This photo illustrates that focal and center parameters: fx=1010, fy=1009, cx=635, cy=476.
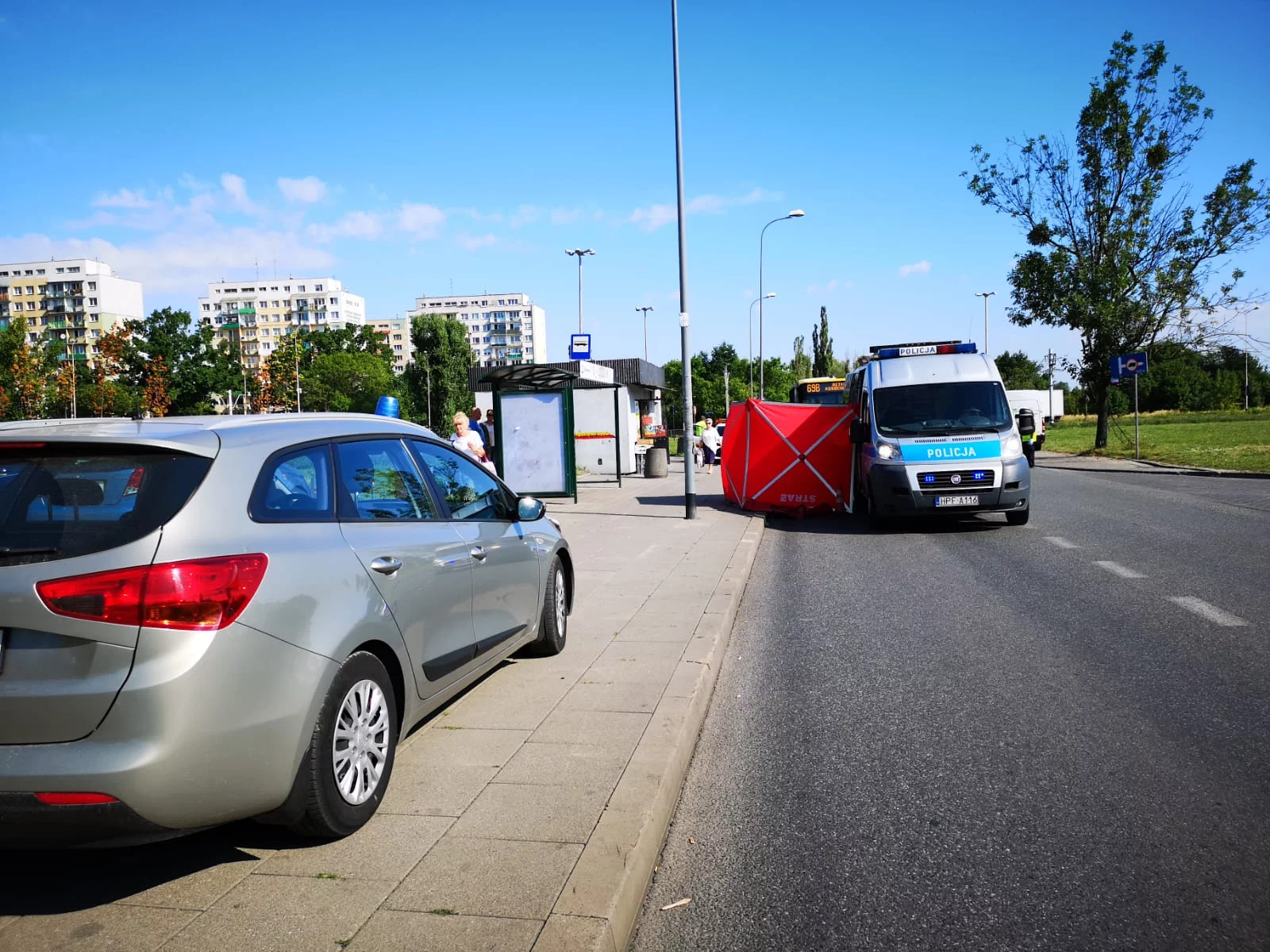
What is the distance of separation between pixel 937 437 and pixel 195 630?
11920 mm

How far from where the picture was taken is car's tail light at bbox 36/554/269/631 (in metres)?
2.97

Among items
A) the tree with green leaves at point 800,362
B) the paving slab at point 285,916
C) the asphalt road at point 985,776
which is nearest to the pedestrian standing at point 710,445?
the asphalt road at point 985,776

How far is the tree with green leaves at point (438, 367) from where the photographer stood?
9569 centimetres

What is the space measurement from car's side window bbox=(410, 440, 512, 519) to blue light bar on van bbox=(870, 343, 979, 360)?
10655 millimetres

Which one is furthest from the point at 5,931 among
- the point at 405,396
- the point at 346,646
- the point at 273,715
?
the point at 405,396

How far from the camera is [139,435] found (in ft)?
11.0

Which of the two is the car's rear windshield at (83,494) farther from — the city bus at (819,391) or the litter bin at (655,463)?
the city bus at (819,391)

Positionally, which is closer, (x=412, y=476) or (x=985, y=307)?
(x=412, y=476)

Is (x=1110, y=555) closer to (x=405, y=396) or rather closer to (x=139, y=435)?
(x=139, y=435)

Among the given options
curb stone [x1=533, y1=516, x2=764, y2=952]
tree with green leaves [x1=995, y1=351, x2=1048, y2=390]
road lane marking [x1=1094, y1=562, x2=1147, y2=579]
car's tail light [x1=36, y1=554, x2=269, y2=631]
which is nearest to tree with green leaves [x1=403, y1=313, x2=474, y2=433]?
tree with green leaves [x1=995, y1=351, x2=1048, y2=390]

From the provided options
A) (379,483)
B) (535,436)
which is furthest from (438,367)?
(379,483)

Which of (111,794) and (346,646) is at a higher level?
(346,646)

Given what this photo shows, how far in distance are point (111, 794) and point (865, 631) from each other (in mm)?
5581

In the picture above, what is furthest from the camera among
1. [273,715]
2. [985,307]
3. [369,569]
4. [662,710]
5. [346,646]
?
[985,307]
